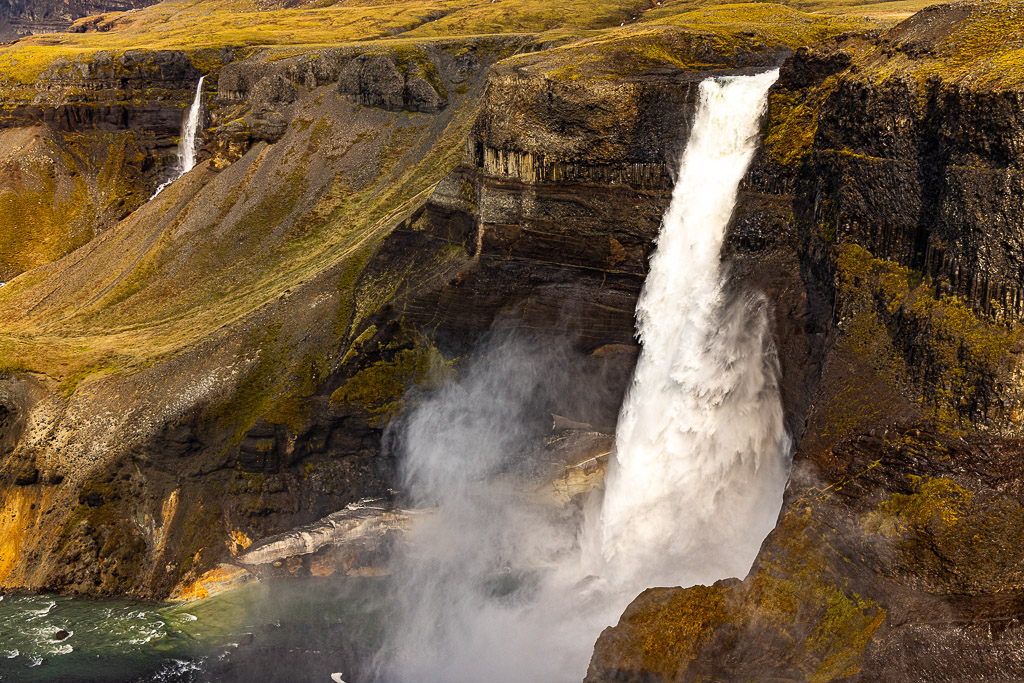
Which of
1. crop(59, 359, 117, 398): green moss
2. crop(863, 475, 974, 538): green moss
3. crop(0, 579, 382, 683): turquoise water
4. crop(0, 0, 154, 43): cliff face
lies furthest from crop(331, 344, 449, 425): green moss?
crop(0, 0, 154, 43): cliff face

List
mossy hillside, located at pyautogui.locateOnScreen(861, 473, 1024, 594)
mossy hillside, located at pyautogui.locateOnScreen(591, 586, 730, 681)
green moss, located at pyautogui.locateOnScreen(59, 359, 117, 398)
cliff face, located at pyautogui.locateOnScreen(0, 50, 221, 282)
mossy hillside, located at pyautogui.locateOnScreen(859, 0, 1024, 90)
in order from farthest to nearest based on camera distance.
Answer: cliff face, located at pyautogui.locateOnScreen(0, 50, 221, 282) → green moss, located at pyautogui.locateOnScreen(59, 359, 117, 398) → mossy hillside, located at pyautogui.locateOnScreen(859, 0, 1024, 90) → mossy hillside, located at pyautogui.locateOnScreen(591, 586, 730, 681) → mossy hillside, located at pyautogui.locateOnScreen(861, 473, 1024, 594)

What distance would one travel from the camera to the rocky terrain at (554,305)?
22047mm

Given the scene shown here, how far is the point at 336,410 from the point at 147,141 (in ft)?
185

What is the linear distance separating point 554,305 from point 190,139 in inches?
2204

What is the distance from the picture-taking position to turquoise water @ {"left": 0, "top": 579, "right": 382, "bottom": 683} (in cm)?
3341

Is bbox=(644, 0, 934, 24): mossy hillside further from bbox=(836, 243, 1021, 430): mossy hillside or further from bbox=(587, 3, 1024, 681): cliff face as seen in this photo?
bbox=(836, 243, 1021, 430): mossy hillside

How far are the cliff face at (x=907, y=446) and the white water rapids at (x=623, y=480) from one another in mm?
5808

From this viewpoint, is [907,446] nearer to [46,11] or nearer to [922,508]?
[922,508]

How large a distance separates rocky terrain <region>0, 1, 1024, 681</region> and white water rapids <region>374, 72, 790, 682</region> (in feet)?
4.47

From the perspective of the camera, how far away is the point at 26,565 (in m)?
41.5

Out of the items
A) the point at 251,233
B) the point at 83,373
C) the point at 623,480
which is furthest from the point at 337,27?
the point at 623,480

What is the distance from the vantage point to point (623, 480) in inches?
1453

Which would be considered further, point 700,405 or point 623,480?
point 623,480

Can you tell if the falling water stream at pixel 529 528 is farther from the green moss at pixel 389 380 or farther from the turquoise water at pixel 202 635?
the green moss at pixel 389 380
